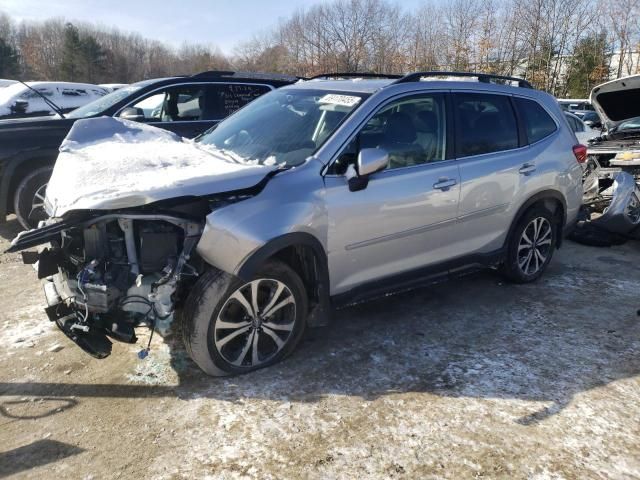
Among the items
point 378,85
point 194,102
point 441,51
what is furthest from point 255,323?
point 441,51

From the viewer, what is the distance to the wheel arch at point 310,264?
3180 mm

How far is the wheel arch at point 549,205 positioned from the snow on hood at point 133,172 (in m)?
2.50

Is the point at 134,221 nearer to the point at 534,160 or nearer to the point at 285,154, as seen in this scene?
the point at 285,154

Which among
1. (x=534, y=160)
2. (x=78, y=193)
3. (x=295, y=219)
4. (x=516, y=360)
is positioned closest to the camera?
(x=78, y=193)

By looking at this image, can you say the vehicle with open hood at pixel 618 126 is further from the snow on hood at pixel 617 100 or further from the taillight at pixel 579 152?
the taillight at pixel 579 152

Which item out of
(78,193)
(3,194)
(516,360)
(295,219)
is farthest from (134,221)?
(3,194)

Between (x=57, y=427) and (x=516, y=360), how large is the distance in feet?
9.64

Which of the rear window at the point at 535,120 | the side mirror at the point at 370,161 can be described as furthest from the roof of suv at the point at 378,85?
the side mirror at the point at 370,161

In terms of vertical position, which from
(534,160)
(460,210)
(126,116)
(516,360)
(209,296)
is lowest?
(516,360)

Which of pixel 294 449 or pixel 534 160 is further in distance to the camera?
pixel 534 160

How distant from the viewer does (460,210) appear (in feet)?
13.3

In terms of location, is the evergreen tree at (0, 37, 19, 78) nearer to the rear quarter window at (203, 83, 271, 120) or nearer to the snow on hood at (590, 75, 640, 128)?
the rear quarter window at (203, 83, 271, 120)

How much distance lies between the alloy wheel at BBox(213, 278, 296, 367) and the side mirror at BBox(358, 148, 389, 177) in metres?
0.92

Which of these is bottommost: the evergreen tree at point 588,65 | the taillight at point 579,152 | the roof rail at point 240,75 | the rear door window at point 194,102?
the taillight at point 579,152
